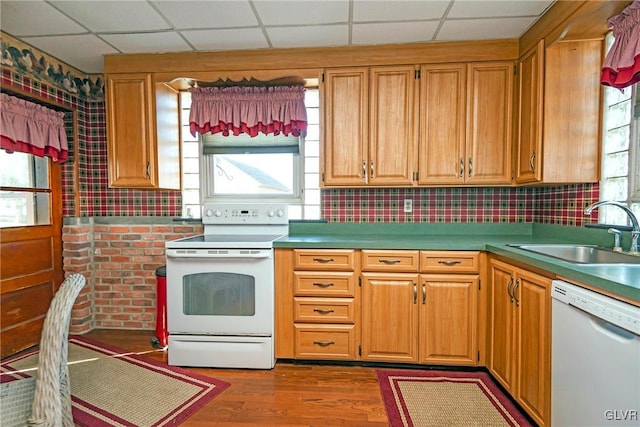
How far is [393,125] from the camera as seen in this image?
8.51ft

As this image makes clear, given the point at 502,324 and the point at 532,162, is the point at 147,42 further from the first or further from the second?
the point at 502,324

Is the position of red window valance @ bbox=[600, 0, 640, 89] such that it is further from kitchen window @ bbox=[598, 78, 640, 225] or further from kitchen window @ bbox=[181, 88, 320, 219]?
kitchen window @ bbox=[181, 88, 320, 219]

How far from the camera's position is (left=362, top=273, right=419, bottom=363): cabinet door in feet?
7.72

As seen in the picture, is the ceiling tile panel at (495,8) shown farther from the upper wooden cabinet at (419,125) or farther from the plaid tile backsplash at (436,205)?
the plaid tile backsplash at (436,205)

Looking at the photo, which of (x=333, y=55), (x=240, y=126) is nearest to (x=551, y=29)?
(x=333, y=55)

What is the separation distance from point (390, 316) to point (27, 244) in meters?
→ 2.80

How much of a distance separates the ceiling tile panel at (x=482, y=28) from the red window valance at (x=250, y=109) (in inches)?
44.5

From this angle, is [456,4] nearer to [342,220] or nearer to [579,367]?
[342,220]

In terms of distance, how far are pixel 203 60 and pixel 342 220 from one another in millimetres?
1631

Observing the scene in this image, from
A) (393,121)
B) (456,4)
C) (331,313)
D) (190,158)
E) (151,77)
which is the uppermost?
(456,4)

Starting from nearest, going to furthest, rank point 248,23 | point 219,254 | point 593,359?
point 593,359
point 248,23
point 219,254

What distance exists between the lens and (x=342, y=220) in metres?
2.96

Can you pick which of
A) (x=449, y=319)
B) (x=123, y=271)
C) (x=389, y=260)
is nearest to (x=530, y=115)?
(x=389, y=260)

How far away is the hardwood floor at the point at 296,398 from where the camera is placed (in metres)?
1.87
